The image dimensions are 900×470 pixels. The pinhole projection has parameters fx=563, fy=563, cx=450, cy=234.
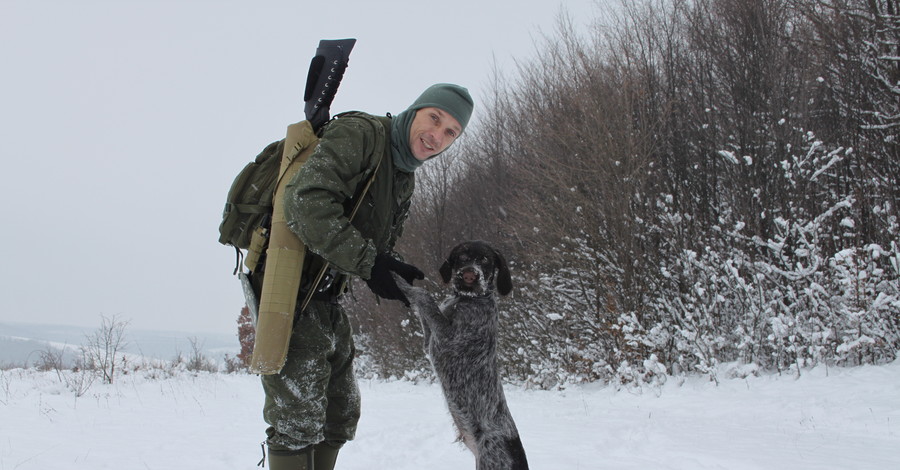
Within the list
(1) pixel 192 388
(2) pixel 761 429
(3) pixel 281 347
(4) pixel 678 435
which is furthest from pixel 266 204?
(1) pixel 192 388

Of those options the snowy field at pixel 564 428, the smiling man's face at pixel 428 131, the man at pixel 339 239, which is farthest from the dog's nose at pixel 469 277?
the snowy field at pixel 564 428

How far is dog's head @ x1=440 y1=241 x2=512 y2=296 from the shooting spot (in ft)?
9.24

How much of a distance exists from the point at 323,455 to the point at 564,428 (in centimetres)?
346

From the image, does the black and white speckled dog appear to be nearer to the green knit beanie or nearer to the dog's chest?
the dog's chest

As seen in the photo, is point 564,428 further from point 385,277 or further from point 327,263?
point 327,263

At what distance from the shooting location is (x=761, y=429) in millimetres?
4555

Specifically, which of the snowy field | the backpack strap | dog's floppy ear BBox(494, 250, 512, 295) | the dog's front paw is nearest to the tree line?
the snowy field

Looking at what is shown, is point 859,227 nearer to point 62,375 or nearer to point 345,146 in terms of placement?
point 345,146

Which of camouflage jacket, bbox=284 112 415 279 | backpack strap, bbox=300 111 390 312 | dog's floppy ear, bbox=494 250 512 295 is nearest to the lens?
camouflage jacket, bbox=284 112 415 279

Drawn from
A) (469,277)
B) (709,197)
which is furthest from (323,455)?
(709,197)

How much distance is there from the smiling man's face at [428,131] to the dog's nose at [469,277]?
34.1 inches

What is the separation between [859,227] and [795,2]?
3323 mm

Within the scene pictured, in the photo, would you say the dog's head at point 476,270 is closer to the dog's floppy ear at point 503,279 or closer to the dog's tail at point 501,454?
the dog's floppy ear at point 503,279

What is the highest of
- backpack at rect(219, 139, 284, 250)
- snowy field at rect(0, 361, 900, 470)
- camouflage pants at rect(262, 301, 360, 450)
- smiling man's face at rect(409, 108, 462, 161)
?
smiling man's face at rect(409, 108, 462, 161)
